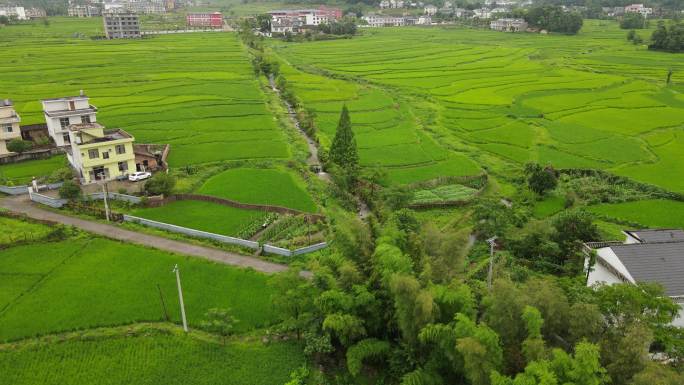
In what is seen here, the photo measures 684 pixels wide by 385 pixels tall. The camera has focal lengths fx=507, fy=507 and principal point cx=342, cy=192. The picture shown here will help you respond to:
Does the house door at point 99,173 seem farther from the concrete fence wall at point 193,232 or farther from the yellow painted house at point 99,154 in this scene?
the concrete fence wall at point 193,232

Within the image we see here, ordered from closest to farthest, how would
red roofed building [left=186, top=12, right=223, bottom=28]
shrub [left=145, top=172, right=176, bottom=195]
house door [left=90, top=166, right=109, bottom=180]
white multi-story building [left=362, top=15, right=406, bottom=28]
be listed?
shrub [left=145, top=172, right=176, bottom=195] → house door [left=90, top=166, right=109, bottom=180] → red roofed building [left=186, top=12, right=223, bottom=28] → white multi-story building [left=362, top=15, right=406, bottom=28]

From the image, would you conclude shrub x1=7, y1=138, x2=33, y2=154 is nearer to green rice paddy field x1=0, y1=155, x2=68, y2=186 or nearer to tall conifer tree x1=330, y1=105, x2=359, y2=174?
green rice paddy field x1=0, y1=155, x2=68, y2=186

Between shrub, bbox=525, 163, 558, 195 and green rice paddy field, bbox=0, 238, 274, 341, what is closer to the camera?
green rice paddy field, bbox=0, 238, 274, 341

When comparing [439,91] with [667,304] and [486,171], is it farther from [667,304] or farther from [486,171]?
[667,304]

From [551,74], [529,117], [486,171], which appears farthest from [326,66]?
[486,171]

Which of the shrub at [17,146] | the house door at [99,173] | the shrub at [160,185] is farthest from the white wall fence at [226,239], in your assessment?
the shrub at [17,146]

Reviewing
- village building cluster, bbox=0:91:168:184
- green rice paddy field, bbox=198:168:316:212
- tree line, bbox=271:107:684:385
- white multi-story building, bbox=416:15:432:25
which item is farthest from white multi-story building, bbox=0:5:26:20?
tree line, bbox=271:107:684:385
